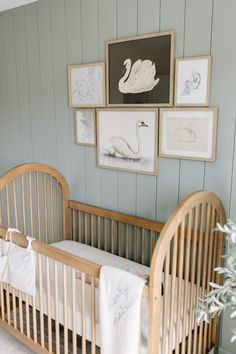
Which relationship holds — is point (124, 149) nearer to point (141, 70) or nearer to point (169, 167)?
point (169, 167)

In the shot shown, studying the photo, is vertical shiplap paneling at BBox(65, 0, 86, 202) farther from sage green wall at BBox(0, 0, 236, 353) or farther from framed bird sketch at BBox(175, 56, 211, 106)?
framed bird sketch at BBox(175, 56, 211, 106)

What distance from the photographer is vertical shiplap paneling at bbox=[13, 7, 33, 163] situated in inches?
112

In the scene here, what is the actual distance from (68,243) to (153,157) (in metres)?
0.93

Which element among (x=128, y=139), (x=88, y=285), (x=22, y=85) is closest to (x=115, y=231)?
(x=88, y=285)

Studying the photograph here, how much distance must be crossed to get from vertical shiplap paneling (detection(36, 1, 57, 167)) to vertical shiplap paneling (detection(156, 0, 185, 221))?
102cm

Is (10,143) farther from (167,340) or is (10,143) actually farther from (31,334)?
(167,340)

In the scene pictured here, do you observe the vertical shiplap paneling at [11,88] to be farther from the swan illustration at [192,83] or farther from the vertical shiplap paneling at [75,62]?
the swan illustration at [192,83]

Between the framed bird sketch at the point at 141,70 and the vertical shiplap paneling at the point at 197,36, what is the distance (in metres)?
0.10

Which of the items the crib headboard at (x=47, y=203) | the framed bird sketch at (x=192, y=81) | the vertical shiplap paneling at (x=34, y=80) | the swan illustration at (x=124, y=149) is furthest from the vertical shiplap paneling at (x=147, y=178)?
the vertical shiplap paneling at (x=34, y=80)

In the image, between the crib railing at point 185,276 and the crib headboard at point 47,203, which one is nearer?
the crib railing at point 185,276

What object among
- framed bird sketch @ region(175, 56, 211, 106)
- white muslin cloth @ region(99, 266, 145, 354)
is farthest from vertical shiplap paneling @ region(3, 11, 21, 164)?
white muslin cloth @ region(99, 266, 145, 354)

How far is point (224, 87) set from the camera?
70.6 inches

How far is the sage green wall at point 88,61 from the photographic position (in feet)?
5.94

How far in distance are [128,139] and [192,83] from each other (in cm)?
55
